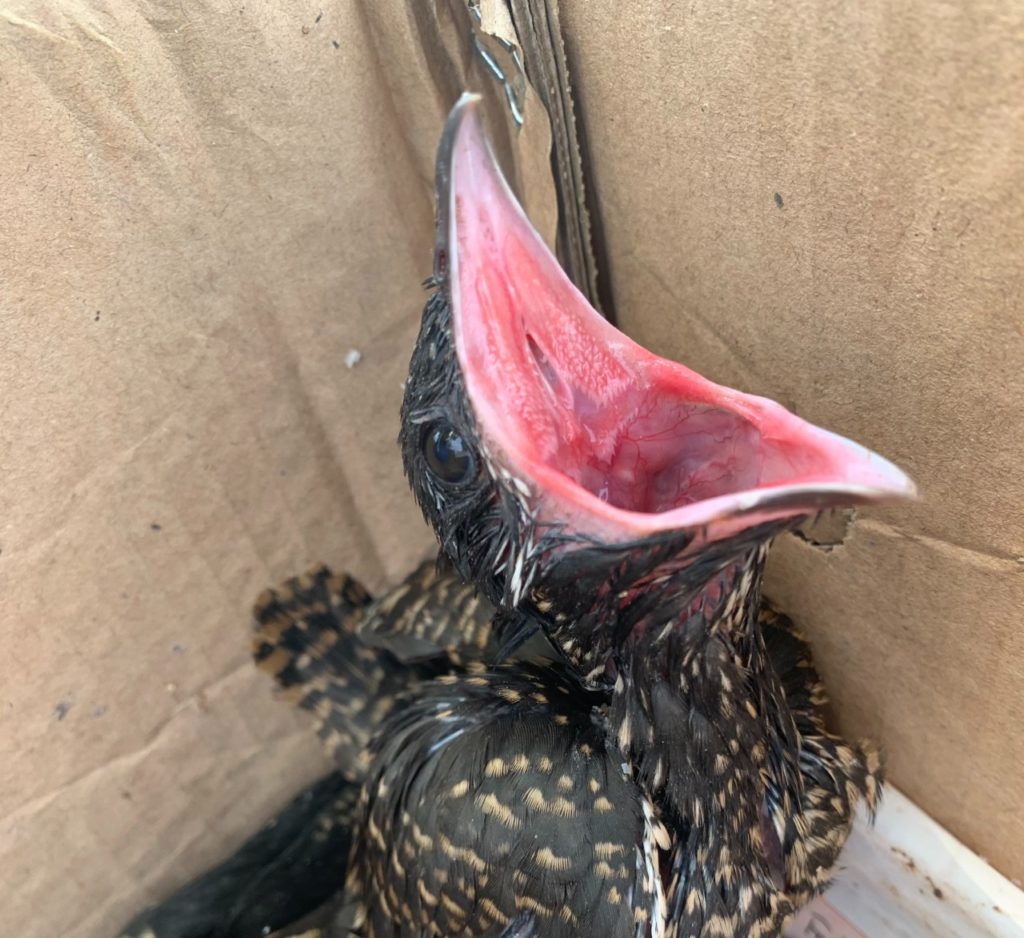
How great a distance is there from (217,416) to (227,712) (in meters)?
0.51

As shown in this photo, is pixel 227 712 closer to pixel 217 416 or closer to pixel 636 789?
pixel 217 416

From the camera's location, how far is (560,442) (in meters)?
0.74

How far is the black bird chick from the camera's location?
0.63 metres

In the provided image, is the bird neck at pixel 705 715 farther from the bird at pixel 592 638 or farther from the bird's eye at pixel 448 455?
the bird's eye at pixel 448 455

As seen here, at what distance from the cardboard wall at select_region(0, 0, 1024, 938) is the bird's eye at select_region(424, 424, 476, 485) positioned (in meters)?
0.34

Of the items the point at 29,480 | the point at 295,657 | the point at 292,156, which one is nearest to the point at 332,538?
the point at 295,657

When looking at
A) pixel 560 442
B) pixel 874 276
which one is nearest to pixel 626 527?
pixel 560 442

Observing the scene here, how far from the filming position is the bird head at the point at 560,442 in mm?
605

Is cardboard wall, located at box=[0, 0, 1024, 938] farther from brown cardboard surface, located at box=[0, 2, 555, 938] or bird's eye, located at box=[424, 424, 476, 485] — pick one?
bird's eye, located at box=[424, 424, 476, 485]

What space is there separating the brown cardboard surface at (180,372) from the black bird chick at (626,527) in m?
0.32

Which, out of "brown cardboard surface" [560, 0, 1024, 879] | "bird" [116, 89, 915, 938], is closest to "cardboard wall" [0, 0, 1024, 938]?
"brown cardboard surface" [560, 0, 1024, 879]

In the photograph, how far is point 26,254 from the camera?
35.2 inches

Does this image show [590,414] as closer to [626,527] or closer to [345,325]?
[626,527]

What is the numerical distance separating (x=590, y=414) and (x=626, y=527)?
185 millimetres
